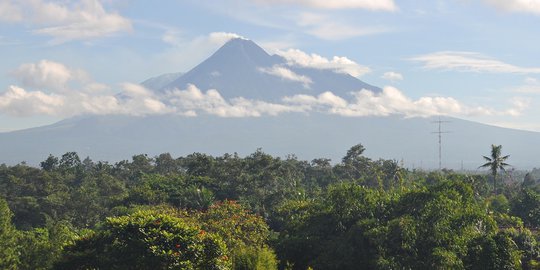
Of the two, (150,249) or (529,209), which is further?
(529,209)

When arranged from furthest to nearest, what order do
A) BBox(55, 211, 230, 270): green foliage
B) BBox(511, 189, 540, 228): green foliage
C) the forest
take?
1. BBox(511, 189, 540, 228): green foliage
2. the forest
3. BBox(55, 211, 230, 270): green foliage

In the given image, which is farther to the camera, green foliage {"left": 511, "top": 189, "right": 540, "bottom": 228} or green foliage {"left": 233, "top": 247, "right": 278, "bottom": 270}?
green foliage {"left": 511, "top": 189, "right": 540, "bottom": 228}

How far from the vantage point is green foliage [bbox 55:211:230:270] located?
22.7m

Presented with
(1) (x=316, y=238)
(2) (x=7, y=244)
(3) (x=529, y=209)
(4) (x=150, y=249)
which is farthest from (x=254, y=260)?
(3) (x=529, y=209)

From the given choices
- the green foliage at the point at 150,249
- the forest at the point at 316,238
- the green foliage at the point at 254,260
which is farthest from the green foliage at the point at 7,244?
the green foliage at the point at 254,260

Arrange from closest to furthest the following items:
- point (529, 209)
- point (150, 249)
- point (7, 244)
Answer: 1. point (150, 249)
2. point (7, 244)
3. point (529, 209)

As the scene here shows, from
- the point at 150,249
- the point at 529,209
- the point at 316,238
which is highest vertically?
the point at 150,249

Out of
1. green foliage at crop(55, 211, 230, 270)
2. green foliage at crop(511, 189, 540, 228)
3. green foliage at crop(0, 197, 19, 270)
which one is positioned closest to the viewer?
green foliage at crop(55, 211, 230, 270)

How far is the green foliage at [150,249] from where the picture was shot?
22.7m

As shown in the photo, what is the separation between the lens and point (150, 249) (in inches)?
896

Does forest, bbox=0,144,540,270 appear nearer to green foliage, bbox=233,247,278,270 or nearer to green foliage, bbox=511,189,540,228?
green foliage, bbox=233,247,278,270

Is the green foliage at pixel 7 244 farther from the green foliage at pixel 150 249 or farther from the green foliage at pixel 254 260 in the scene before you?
the green foliage at pixel 254 260

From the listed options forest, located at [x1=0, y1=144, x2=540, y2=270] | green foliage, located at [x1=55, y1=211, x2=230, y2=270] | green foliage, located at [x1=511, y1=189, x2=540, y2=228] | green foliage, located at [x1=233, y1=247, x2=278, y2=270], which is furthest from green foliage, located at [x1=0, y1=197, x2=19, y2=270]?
green foliage, located at [x1=511, y1=189, x2=540, y2=228]

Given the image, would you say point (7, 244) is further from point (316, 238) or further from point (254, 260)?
point (316, 238)
